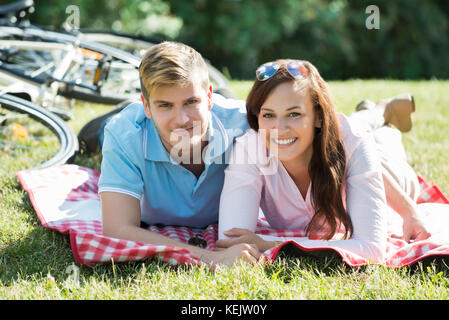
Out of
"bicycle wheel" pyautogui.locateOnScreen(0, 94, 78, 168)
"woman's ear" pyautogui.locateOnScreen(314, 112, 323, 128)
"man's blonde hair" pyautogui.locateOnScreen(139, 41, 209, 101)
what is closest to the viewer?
"man's blonde hair" pyautogui.locateOnScreen(139, 41, 209, 101)

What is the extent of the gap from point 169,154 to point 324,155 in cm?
72

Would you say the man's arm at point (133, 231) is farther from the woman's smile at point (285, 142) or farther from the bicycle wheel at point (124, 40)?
the bicycle wheel at point (124, 40)

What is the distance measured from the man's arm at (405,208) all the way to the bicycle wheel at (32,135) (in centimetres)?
196

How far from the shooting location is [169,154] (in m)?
2.60

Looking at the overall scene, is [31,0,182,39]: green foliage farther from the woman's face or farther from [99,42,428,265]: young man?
the woman's face

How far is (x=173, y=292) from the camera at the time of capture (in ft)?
6.64

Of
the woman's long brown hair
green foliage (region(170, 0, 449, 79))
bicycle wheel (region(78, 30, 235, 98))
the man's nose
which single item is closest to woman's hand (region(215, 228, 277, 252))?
the woman's long brown hair

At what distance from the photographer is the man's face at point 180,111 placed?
237cm

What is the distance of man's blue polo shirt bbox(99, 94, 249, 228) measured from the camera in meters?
2.53

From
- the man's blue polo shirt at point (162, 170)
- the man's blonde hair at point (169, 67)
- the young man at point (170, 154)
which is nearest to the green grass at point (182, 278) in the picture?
the young man at point (170, 154)

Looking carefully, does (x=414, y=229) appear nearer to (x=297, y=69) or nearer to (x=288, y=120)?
(x=288, y=120)

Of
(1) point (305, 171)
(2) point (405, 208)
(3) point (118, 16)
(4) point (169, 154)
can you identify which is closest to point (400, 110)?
(2) point (405, 208)

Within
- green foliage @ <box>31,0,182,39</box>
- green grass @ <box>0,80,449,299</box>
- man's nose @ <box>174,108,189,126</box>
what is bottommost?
green grass @ <box>0,80,449,299</box>

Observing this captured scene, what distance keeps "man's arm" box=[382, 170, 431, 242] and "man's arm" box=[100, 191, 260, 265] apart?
2.66 feet
